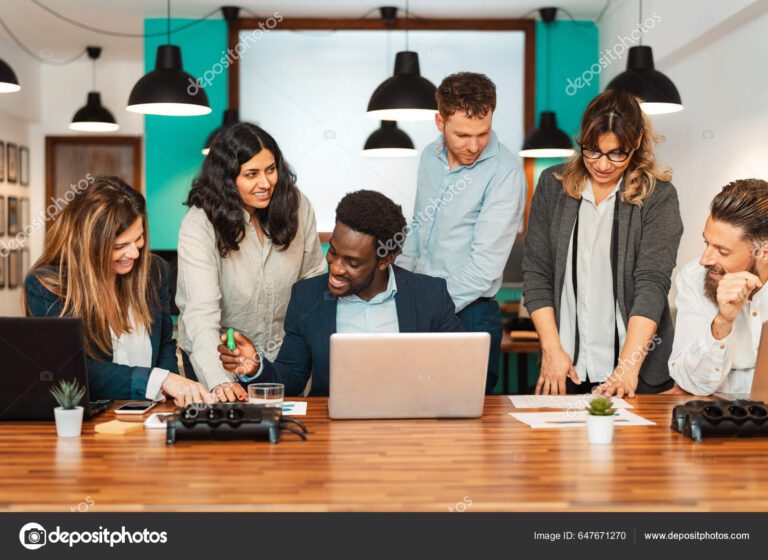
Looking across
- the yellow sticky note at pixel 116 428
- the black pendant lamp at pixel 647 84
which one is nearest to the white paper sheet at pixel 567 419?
the yellow sticky note at pixel 116 428

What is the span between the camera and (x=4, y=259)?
28.0ft

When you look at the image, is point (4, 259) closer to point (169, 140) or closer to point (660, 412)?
point (169, 140)

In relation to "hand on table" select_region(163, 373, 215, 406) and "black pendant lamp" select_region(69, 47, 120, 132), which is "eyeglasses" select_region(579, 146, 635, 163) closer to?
"hand on table" select_region(163, 373, 215, 406)

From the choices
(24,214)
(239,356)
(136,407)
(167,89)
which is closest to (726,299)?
(239,356)

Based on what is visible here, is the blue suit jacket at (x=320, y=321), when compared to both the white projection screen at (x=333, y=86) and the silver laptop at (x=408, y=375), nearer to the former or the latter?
the silver laptop at (x=408, y=375)

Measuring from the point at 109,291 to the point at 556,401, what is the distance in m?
1.36

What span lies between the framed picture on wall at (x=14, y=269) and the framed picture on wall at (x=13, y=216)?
0.23 m

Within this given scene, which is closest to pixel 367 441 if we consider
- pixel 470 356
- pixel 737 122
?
pixel 470 356

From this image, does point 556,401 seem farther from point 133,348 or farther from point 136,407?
point 133,348

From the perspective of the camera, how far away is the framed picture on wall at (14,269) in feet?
28.6

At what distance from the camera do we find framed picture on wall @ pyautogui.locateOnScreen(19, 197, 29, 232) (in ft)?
29.5

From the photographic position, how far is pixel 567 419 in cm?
223
